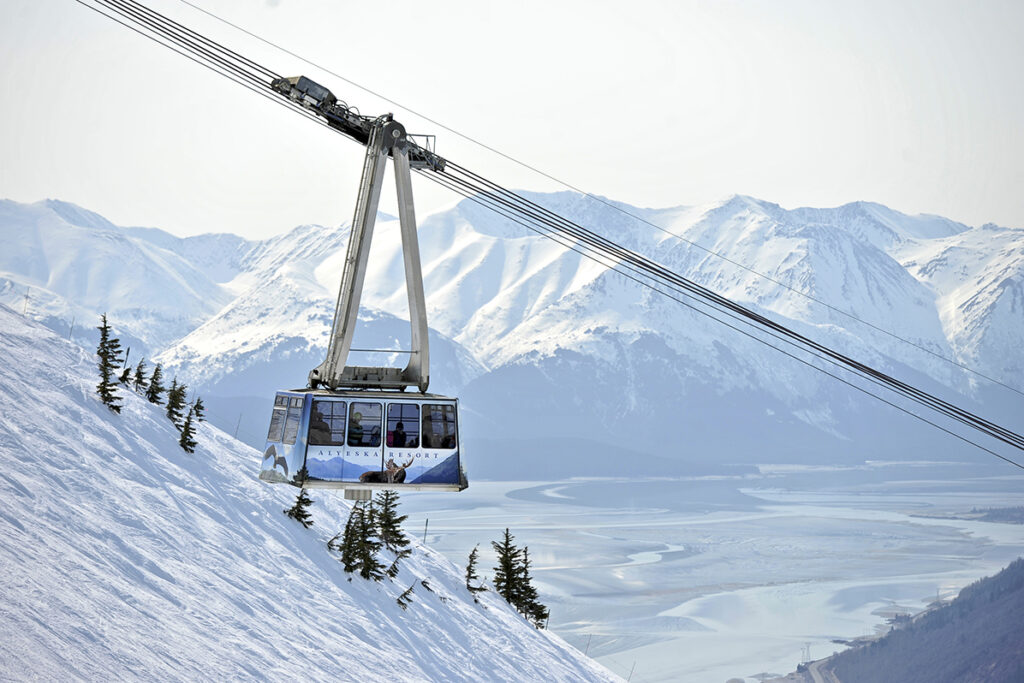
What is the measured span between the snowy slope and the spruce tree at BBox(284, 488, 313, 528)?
2.07 feet

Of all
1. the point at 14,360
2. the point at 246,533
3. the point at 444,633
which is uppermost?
the point at 14,360

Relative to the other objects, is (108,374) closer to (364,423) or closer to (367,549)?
(367,549)

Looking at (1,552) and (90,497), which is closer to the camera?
(1,552)

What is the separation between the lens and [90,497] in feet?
127

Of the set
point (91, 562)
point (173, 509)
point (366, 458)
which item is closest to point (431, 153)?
point (366, 458)

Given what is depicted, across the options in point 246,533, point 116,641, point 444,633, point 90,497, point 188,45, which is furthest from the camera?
point 444,633

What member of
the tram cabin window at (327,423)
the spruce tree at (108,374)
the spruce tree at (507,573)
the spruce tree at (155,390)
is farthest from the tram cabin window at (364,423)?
the spruce tree at (507,573)

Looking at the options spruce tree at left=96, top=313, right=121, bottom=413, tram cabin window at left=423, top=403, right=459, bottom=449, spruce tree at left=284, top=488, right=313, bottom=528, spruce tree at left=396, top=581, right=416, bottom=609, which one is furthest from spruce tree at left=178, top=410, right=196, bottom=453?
tram cabin window at left=423, top=403, right=459, bottom=449

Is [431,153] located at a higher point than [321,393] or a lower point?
higher

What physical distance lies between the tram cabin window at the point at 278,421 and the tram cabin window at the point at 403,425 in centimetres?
197

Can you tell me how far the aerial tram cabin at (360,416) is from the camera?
18.6 m

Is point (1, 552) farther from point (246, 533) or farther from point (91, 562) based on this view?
point (246, 533)

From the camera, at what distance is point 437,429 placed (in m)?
19.0

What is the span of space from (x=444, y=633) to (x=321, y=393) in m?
36.7
